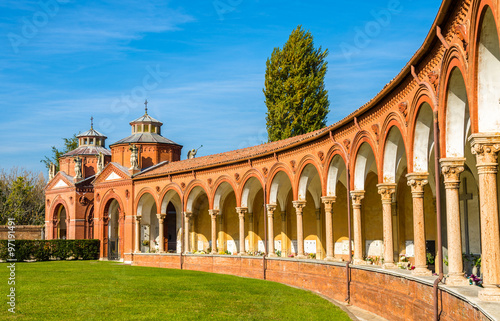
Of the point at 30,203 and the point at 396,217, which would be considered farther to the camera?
the point at 30,203

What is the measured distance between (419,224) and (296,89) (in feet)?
83.0

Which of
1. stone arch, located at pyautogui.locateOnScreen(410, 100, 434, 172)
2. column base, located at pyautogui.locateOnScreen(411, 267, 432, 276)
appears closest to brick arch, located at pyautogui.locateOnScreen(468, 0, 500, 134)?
stone arch, located at pyautogui.locateOnScreen(410, 100, 434, 172)

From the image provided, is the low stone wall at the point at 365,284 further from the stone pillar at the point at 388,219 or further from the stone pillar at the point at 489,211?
the stone pillar at the point at 388,219

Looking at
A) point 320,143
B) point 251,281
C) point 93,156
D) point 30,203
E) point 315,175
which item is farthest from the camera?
point 30,203

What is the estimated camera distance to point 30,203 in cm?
6162

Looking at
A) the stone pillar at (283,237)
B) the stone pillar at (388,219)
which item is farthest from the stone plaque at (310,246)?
the stone pillar at (388,219)

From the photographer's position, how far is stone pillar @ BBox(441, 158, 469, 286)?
34.3ft

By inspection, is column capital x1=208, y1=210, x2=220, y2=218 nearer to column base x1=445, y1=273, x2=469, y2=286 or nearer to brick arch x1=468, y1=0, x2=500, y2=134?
column base x1=445, y1=273, x2=469, y2=286

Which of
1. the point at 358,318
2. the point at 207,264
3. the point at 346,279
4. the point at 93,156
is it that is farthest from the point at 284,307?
the point at 93,156

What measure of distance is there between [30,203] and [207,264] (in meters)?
38.9

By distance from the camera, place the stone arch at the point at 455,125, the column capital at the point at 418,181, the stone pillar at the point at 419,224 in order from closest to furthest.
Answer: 1. the stone arch at the point at 455,125
2. the stone pillar at the point at 419,224
3. the column capital at the point at 418,181

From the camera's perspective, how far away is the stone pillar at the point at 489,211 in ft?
28.5

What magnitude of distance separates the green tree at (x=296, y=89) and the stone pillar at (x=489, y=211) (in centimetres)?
2752

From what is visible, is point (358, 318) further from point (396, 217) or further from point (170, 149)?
point (170, 149)
